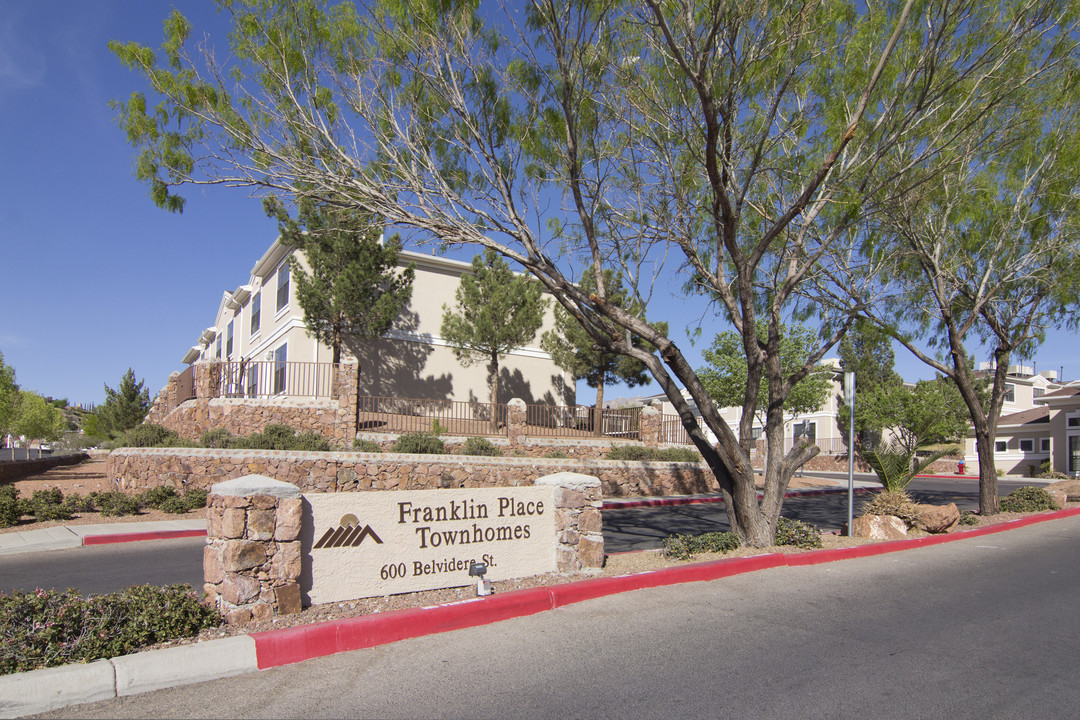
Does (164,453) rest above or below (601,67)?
below

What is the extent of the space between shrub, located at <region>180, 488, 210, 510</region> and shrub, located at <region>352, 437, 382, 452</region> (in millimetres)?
4156

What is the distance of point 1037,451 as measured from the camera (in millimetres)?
43156

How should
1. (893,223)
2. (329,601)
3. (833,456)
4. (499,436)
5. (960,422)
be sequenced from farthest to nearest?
(833,456)
(960,422)
(499,436)
(893,223)
(329,601)

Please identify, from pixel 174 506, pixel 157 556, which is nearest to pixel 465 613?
pixel 157 556

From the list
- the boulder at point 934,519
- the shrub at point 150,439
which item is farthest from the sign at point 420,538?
the shrub at point 150,439

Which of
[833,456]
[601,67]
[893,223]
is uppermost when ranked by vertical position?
[601,67]

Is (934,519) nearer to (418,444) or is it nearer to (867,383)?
(418,444)

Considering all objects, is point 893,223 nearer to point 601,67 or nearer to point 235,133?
point 601,67

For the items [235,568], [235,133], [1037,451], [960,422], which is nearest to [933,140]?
[235,133]

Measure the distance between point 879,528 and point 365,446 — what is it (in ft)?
42.0

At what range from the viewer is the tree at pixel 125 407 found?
4447 centimetres

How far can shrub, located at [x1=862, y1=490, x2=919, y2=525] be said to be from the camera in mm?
12949

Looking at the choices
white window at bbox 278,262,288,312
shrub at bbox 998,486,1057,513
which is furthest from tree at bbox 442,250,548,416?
shrub at bbox 998,486,1057,513

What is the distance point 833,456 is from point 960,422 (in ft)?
25.9
